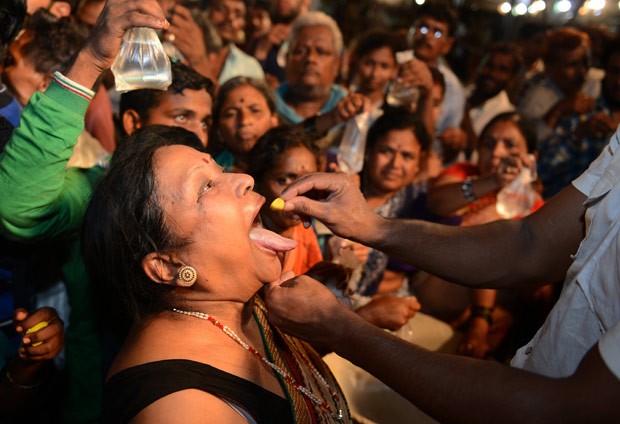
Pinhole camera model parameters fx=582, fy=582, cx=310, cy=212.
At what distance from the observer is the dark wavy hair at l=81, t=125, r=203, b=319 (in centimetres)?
171

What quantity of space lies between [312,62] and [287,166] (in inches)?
71.8

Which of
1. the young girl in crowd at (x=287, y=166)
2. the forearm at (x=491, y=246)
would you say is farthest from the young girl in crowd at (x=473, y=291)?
the forearm at (x=491, y=246)

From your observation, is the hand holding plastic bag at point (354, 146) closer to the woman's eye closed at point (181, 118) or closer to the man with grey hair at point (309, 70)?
the man with grey hair at point (309, 70)

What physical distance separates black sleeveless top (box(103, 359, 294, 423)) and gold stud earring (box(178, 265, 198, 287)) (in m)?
0.23

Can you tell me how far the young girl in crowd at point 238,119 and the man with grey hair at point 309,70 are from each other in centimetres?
79

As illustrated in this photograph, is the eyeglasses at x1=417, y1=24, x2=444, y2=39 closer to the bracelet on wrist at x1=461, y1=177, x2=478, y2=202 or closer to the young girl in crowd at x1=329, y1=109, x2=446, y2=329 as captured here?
the young girl in crowd at x1=329, y1=109, x2=446, y2=329

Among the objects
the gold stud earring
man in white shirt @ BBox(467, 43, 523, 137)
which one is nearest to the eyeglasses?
man in white shirt @ BBox(467, 43, 523, 137)

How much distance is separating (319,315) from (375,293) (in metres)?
1.94

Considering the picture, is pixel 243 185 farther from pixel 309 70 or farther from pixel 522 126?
pixel 522 126

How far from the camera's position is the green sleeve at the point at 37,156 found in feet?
5.93

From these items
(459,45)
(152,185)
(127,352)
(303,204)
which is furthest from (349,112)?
(459,45)

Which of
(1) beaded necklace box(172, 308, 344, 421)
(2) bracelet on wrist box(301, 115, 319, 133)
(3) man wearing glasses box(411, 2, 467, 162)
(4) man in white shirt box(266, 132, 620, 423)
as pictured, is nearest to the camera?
(4) man in white shirt box(266, 132, 620, 423)

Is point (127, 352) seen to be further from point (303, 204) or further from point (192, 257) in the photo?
point (303, 204)

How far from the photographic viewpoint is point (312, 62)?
14.8 ft
